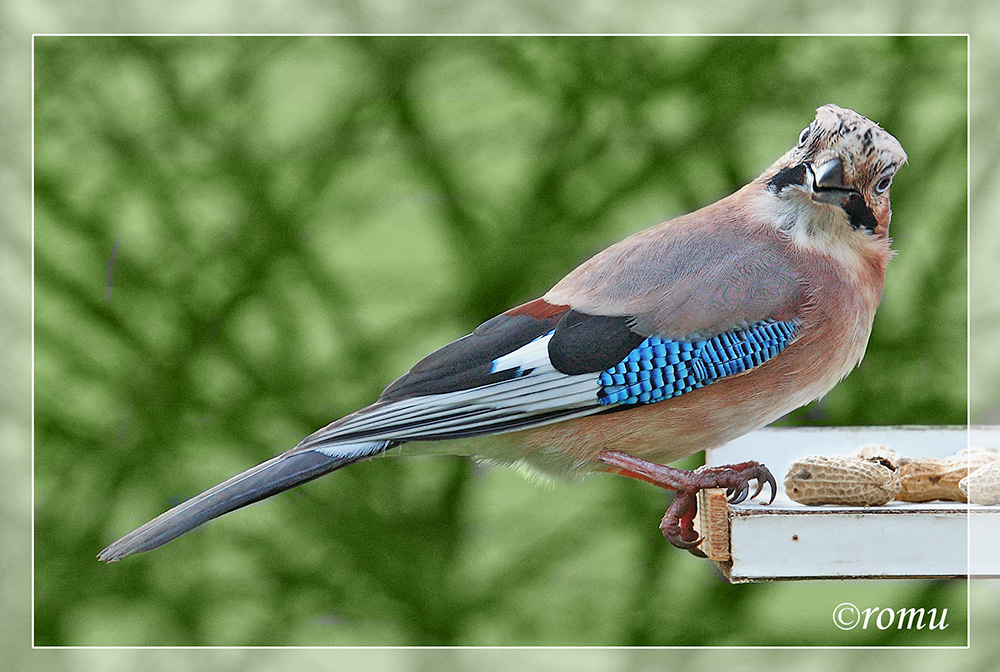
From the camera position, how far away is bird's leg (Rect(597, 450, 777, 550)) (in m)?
1.85

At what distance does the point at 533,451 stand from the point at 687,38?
1110 mm

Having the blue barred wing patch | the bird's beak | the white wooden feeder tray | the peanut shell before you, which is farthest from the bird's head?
Result: the white wooden feeder tray

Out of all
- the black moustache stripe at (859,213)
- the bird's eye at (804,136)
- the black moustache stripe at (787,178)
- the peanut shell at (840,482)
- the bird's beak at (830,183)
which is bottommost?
the peanut shell at (840,482)

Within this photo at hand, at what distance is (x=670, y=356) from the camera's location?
1905mm

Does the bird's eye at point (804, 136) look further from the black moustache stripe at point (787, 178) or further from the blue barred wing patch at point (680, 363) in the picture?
the blue barred wing patch at point (680, 363)

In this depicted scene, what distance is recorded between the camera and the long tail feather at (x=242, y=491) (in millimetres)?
1763

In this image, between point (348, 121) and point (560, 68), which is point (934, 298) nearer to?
point (560, 68)

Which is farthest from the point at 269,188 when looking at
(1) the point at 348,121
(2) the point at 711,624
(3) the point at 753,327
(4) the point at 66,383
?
(2) the point at 711,624

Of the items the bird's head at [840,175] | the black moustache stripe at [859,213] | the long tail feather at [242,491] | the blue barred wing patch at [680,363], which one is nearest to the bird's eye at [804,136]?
the bird's head at [840,175]

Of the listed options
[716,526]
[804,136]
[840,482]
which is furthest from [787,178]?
[716,526]

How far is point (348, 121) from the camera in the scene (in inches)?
101

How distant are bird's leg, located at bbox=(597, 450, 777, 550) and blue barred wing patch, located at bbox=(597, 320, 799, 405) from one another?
12 centimetres

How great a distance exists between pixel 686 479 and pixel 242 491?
2.43 feet

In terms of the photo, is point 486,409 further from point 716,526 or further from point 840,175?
point 840,175
